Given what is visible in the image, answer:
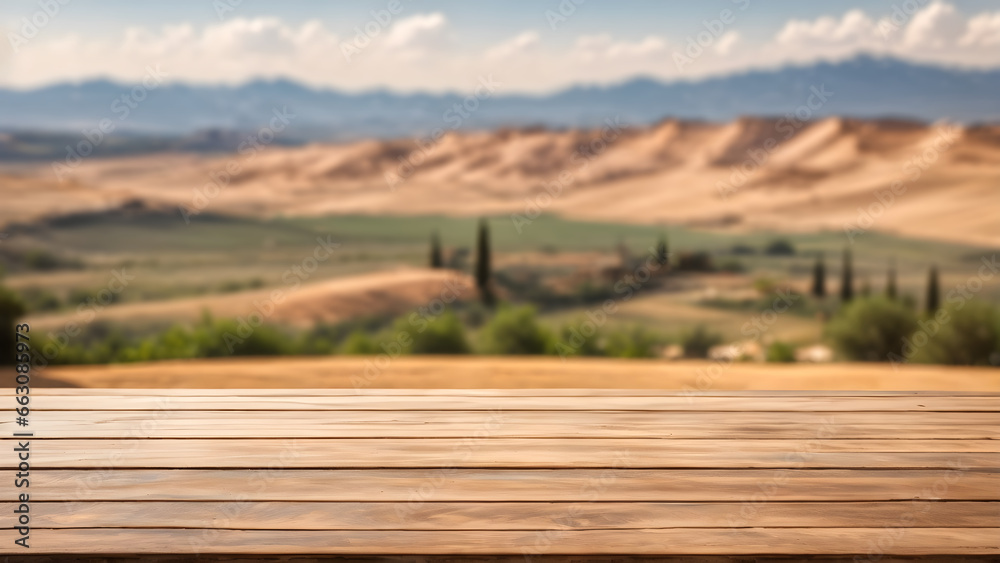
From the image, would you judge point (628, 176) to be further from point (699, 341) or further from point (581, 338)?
point (699, 341)

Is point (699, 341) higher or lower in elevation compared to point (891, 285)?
lower

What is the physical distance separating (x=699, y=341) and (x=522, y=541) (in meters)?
6.17

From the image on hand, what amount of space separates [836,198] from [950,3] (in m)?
2.07

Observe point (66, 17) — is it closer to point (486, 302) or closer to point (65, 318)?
point (65, 318)

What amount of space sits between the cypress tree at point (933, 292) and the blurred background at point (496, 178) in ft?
0.13

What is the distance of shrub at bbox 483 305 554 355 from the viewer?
23.2 ft

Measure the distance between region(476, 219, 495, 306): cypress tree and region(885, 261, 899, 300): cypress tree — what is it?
3.66 meters

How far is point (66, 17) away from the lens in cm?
711

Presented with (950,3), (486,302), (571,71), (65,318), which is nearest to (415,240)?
(486,302)

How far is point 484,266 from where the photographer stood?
7.95 m

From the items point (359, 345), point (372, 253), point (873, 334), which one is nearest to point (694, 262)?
point (873, 334)

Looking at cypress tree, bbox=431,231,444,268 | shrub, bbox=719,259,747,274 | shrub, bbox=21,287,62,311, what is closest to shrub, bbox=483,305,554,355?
cypress tree, bbox=431,231,444,268

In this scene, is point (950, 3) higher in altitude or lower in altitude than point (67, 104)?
higher

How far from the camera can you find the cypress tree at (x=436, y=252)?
817cm
